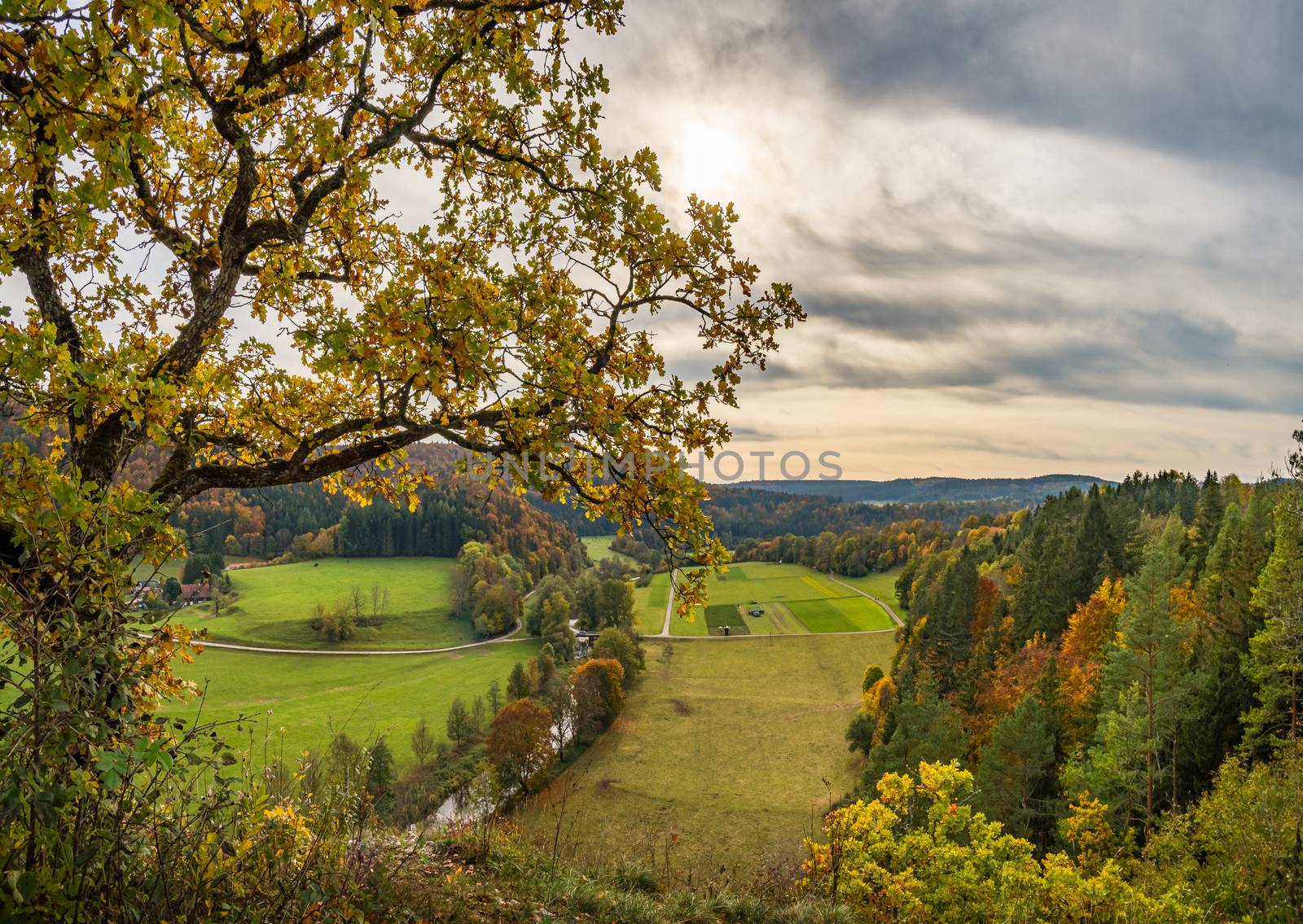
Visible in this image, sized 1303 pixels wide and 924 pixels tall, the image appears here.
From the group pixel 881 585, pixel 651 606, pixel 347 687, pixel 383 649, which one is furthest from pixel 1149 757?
pixel 881 585

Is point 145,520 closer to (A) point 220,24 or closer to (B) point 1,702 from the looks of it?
(B) point 1,702

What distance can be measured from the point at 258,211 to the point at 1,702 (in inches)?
199

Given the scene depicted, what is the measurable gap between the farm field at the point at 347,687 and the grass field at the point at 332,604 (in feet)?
14.5

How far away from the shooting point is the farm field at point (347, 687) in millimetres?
43688

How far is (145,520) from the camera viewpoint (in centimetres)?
354

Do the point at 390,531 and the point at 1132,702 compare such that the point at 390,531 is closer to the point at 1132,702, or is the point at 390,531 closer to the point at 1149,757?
the point at 1132,702

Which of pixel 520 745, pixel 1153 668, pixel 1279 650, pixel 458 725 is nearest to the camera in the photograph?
pixel 1279 650

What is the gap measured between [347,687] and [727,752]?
32.2m

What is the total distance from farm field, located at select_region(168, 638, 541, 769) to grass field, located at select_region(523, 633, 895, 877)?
525 inches

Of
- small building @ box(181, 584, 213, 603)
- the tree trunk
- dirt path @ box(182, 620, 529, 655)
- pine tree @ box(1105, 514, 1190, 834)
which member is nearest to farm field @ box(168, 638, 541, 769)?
dirt path @ box(182, 620, 529, 655)

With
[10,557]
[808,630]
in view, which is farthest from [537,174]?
[808,630]

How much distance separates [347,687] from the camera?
2136 inches

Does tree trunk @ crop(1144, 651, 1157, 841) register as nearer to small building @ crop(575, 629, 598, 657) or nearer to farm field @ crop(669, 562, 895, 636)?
farm field @ crop(669, 562, 895, 636)

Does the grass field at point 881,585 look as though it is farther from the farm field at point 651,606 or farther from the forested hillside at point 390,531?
the forested hillside at point 390,531
